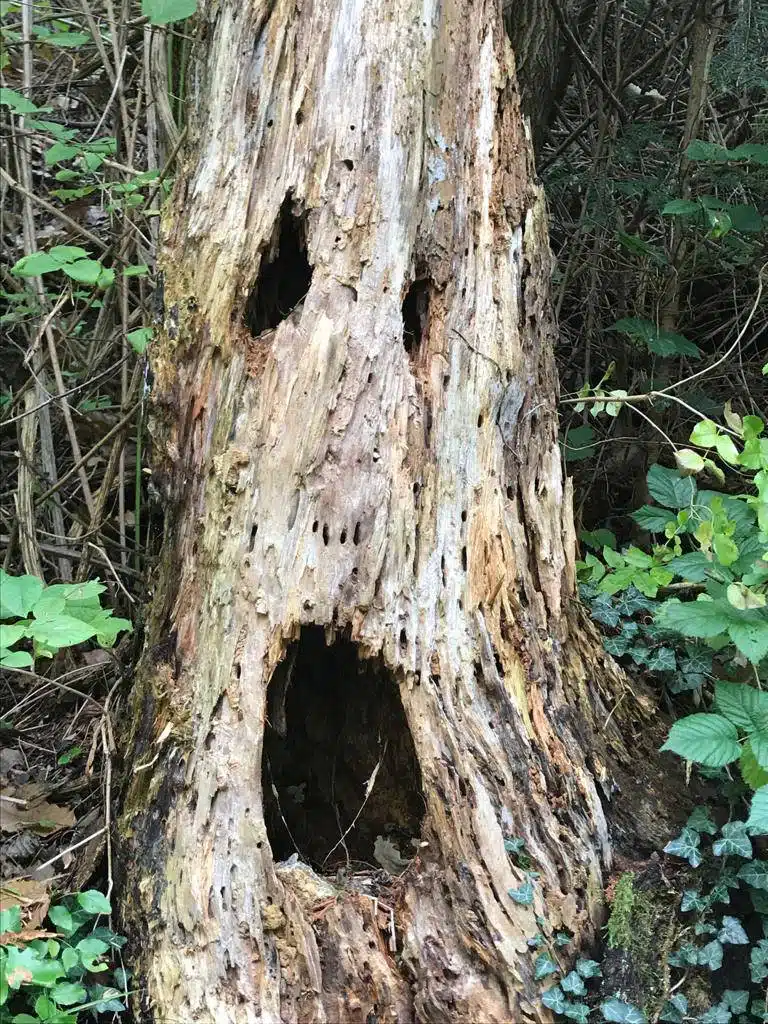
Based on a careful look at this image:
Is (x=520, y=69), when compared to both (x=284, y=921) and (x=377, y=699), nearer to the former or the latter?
(x=377, y=699)

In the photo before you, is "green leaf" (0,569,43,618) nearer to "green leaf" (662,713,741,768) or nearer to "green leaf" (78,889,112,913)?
"green leaf" (78,889,112,913)

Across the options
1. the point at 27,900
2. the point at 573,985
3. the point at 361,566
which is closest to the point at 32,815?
the point at 27,900

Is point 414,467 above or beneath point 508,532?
above

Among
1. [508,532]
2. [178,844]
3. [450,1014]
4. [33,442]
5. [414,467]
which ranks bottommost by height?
[450,1014]

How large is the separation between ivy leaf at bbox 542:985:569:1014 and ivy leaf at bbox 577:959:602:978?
0.24 ft

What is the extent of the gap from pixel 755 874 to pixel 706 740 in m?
0.38

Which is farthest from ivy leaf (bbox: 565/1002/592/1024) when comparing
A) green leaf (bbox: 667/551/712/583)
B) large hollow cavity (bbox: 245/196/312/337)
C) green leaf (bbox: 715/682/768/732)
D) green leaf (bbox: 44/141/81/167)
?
green leaf (bbox: 44/141/81/167)

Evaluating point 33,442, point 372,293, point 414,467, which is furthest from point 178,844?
point 33,442

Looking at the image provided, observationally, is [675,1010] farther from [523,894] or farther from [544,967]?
[523,894]

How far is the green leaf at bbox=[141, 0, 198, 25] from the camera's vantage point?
246cm

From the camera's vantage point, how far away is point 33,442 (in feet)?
11.7

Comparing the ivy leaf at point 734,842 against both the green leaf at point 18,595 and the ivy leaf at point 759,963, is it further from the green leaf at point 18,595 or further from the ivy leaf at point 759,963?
the green leaf at point 18,595

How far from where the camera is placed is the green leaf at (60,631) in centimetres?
195

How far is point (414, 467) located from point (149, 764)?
3.44 feet
